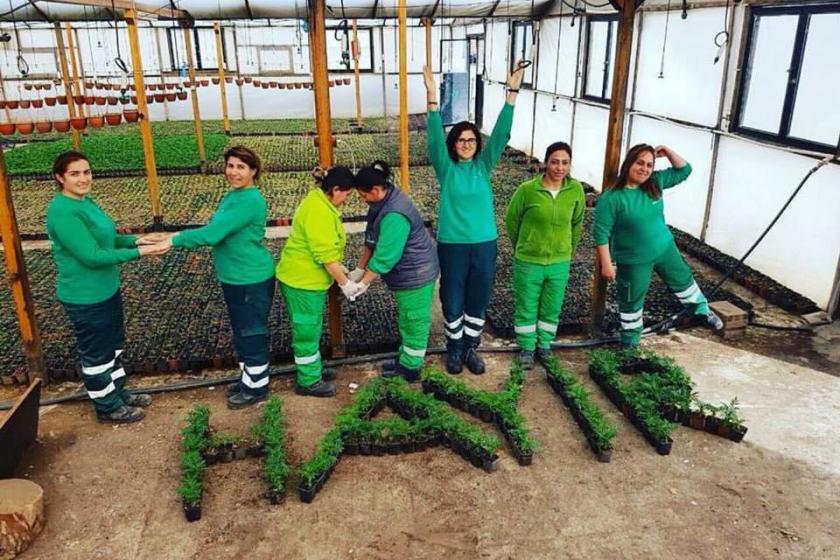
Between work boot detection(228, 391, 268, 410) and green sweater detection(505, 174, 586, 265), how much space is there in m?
2.35

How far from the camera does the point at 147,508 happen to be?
155 inches

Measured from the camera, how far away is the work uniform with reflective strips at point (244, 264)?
4480 millimetres

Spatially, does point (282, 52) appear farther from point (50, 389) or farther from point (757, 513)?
point (757, 513)

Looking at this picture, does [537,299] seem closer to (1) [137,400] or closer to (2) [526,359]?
(2) [526,359]

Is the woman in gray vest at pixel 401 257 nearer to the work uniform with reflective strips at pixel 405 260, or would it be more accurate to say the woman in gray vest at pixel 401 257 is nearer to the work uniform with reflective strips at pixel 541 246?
the work uniform with reflective strips at pixel 405 260

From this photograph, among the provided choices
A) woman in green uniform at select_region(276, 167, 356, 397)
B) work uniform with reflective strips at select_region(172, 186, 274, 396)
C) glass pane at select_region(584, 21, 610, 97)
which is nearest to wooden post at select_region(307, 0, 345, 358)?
woman in green uniform at select_region(276, 167, 356, 397)

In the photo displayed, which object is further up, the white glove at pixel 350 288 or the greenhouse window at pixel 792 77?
the greenhouse window at pixel 792 77

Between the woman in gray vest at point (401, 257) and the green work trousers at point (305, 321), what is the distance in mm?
300

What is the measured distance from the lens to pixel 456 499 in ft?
13.1

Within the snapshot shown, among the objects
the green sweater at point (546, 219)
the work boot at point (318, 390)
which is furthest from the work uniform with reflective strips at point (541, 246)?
the work boot at point (318, 390)

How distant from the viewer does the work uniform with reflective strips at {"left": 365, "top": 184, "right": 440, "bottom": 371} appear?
4.74 meters

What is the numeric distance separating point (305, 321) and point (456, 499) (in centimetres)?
171

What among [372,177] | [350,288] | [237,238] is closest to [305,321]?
[350,288]

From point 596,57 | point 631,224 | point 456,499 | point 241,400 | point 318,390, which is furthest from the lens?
point 596,57
